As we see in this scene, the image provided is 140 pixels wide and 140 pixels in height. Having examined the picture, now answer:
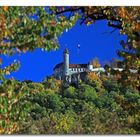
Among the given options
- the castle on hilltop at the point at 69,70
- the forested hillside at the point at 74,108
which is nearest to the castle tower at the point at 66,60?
the castle on hilltop at the point at 69,70

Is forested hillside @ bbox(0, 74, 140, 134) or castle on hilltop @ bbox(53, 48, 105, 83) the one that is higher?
castle on hilltop @ bbox(53, 48, 105, 83)

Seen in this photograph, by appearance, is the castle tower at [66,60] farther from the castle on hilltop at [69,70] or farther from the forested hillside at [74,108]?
the forested hillside at [74,108]

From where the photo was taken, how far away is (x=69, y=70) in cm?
729

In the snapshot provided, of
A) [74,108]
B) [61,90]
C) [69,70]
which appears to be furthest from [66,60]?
[74,108]

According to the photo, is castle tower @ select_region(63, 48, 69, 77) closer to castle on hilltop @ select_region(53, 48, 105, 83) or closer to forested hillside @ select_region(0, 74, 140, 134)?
castle on hilltop @ select_region(53, 48, 105, 83)

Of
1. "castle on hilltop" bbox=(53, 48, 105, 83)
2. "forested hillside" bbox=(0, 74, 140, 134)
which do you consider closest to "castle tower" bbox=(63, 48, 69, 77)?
"castle on hilltop" bbox=(53, 48, 105, 83)

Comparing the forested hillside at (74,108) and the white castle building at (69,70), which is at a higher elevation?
the white castle building at (69,70)

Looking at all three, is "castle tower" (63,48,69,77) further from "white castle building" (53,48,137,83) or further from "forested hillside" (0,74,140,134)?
"forested hillside" (0,74,140,134)

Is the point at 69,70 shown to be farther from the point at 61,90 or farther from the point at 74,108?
the point at 74,108

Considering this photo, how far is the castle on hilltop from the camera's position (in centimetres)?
727

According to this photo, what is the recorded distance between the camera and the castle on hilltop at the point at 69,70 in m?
7.27

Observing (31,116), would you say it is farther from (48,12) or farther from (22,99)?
(48,12)

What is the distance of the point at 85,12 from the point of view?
737 centimetres
